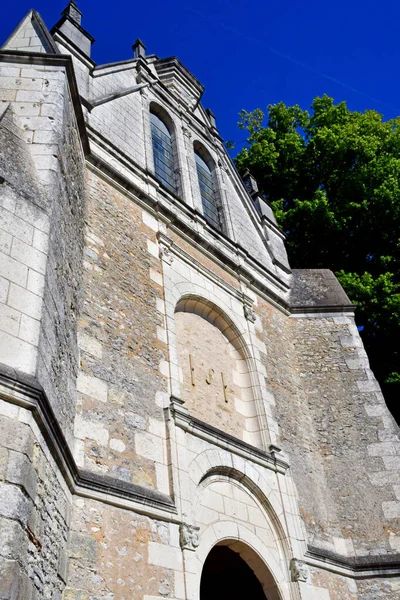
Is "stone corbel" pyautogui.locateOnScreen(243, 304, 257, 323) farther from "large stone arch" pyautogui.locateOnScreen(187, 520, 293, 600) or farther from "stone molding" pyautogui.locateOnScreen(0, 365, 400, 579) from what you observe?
"large stone arch" pyautogui.locateOnScreen(187, 520, 293, 600)

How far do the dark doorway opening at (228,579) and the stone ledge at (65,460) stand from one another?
6.90 ft

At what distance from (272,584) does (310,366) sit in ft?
13.3

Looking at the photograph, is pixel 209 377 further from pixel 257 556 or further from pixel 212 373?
pixel 257 556

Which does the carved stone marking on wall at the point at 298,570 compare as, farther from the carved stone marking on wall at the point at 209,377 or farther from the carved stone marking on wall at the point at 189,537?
the carved stone marking on wall at the point at 209,377

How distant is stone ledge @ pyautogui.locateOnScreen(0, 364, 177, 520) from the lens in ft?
13.2

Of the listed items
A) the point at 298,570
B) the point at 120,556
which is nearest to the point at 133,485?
the point at 120,556

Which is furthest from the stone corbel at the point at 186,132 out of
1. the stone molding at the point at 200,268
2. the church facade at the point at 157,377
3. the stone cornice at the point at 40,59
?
the stone cornice at the point at 40,59

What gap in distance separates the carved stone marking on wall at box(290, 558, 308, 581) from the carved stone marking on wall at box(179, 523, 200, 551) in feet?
5.91

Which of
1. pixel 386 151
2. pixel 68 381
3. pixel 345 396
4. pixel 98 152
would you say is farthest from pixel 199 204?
pixel 386 151

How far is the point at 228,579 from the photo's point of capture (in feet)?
26.6

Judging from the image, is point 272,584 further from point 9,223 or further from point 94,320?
point 9,223

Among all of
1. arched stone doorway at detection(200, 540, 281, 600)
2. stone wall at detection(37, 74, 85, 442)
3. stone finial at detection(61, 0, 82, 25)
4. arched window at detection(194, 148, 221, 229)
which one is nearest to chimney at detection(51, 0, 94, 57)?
stone finial at detection(61, 0, 82, 25)

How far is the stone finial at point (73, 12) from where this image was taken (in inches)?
403

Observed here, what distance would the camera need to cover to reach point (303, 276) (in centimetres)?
1201
